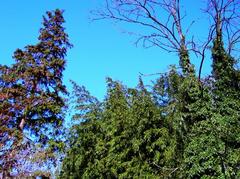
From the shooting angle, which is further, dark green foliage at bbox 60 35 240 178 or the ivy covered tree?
the ivy covered tree

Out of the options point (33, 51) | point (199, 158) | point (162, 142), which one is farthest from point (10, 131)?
point (199, 158)

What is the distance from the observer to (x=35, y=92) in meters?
19.0

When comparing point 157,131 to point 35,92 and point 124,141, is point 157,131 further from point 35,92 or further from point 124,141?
point 35,92

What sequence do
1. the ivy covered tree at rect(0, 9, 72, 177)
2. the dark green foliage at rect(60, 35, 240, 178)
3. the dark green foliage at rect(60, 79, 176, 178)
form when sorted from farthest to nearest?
the ivy covered tree at rect(0, 9, 72, 177) → the dark green foliage at rect(60, 79, 176, 178) → the dark green foliage at rect(60, 35, 240, 178)

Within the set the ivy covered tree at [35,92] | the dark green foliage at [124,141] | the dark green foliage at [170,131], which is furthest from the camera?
the ivy covered tree at [35,92]

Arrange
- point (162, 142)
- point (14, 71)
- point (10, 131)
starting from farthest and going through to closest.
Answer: point (14, 71), point (10, 131), point (162, 142)

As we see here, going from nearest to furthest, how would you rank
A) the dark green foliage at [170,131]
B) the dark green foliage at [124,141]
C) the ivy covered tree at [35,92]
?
the dark green foliage at [170,131] < the dark green foliage at [124,141] < the ivy covered tree at [35,92]

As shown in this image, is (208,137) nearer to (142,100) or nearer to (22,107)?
(142,100)

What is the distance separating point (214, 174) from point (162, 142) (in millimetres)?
2040

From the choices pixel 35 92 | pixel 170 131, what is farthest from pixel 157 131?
pixel 35 92

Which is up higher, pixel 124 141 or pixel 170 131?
pixel 170 131

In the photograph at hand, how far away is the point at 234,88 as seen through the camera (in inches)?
501

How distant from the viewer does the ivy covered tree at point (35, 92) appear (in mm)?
17894

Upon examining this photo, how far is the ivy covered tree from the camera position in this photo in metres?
17.9
